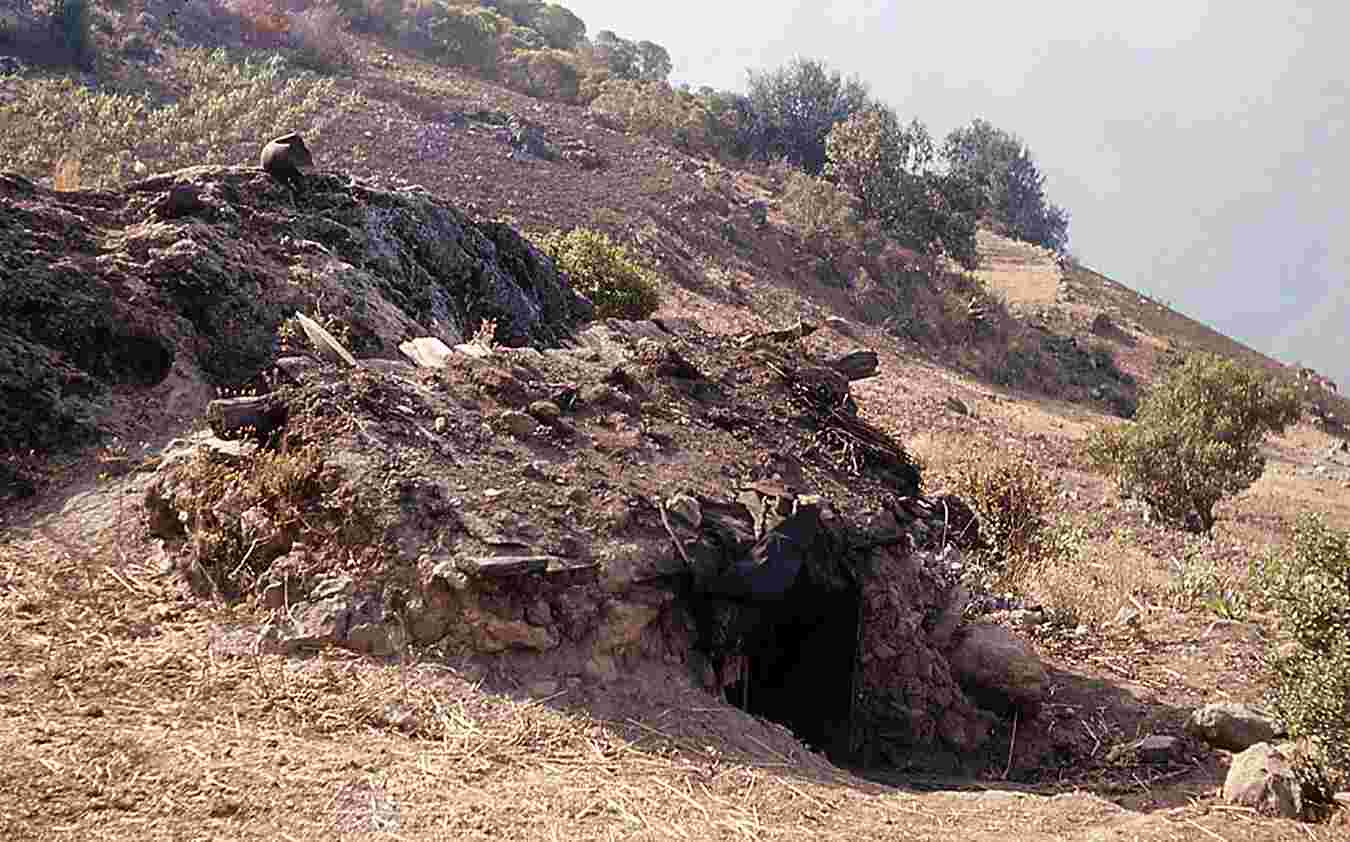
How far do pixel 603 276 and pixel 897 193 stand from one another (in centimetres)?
1566

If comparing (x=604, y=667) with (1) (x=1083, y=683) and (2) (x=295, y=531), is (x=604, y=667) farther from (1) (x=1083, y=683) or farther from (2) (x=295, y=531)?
(1) (x=1083, y=683)

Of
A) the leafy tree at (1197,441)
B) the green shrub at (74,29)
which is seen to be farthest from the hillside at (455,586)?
the green shrub at (74,29)

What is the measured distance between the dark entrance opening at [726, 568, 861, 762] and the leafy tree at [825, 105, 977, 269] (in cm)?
2105

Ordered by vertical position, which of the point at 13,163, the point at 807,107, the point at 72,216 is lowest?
the point at 13,163

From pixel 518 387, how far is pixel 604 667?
1.66 meters

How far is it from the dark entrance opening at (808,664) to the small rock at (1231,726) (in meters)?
1.66

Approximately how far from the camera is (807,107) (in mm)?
33062

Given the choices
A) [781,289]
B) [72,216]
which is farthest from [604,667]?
[781,289]

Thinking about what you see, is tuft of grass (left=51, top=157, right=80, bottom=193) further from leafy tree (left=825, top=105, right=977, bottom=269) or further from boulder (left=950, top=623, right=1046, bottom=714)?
leafy tree (left=825, top=105, right=977, bottom=269)

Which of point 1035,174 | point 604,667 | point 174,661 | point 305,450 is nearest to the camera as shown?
point 174,661

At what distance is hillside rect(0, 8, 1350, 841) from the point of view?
320cm

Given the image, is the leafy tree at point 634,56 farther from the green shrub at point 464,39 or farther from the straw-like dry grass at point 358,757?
the straw-like dry grass at point 358,757

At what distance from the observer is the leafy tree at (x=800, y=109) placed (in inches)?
1244

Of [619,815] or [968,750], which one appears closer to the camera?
[619,815]
